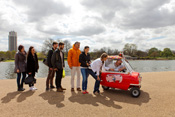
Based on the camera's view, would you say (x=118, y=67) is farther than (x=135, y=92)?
Yes

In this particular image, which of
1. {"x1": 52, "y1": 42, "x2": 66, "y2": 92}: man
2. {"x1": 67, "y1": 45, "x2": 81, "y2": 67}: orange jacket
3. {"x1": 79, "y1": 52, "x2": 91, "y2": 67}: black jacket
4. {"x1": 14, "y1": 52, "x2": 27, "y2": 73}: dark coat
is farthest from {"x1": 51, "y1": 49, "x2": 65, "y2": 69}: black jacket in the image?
{"x1": 14, "y1": 52, "x2": 27, "y2": 73}: dark coat

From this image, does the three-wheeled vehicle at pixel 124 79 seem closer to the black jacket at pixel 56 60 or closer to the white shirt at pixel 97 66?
the white shirt at pixel 97 66

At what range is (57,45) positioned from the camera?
6633 mm

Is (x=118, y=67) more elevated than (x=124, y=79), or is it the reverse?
(x=118, y=67)

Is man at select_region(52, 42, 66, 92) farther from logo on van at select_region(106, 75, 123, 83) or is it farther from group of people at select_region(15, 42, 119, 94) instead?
logo on van at select_region(106, 75, 123, 83)

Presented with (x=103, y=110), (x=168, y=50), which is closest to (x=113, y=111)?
(x=103, y=110)

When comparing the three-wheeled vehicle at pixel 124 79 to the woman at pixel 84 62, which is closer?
the three-wheeled vehicle at pixel 124 79

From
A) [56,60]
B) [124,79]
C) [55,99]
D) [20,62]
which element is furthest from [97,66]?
[20,62]

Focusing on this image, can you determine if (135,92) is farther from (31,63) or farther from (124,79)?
(31,63)

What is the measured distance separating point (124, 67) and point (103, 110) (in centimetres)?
247

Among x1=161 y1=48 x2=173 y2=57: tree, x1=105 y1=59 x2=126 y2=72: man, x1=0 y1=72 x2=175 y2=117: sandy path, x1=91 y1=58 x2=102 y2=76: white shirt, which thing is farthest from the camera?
x1=161 y1=48 x2=173 y2=57: tree

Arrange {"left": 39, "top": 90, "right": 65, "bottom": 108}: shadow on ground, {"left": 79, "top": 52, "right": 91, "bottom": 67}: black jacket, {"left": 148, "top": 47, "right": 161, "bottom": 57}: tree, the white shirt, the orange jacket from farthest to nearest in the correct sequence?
{"left": 148, "top": 47, "right": 161, "bottom": 57}: tree < the orange jacket < {"left": 79, "top": 52, "right": 91, "bottom": 67}: black jacket < the white shirt < {"left": 39, "top": 90, "right": 65, "bottom": 108}: shadow on ground

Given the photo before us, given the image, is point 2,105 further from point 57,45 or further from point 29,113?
point 57,45

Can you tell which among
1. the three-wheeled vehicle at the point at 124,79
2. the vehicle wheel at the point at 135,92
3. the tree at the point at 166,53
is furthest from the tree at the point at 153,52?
the vehicle wheel at the point at 135,92
